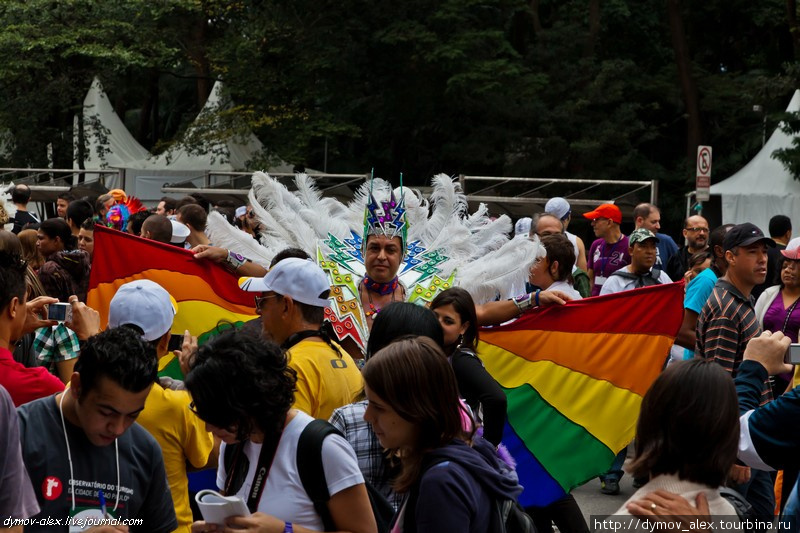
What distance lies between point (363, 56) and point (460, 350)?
65.0 feet

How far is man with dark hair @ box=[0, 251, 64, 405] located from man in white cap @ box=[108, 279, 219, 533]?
0.29m

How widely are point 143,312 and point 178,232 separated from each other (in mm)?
4105

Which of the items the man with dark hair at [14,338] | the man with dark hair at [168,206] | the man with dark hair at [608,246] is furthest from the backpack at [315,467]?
the man with dark hair at [168,206]

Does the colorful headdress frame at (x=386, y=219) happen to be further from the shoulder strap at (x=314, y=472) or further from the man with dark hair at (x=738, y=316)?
the shoulder strap at (x=314, y=472)

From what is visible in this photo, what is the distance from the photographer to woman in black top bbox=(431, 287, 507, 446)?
4.60 metres

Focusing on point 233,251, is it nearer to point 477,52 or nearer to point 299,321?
point 299,321

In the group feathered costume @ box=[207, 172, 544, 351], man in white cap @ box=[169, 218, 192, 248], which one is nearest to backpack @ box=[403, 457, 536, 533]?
feathered costume @ box=[207, 172, 544, 351]

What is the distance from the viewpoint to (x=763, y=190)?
2005 centimetres

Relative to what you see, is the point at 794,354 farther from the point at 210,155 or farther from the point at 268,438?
the point at 210,155

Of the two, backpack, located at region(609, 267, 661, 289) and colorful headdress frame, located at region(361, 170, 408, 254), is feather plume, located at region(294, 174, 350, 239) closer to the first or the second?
colorful headdress frame, located at region(361, 170, 408, 254)

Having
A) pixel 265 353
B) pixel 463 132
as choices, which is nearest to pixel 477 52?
pixel 463 132

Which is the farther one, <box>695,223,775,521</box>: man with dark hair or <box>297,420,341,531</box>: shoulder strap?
<box>695,223,775,521</box>: man with dark hair

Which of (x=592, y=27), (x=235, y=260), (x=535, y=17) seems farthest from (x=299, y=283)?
(x=535, y=17)

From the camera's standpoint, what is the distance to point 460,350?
184 inches
